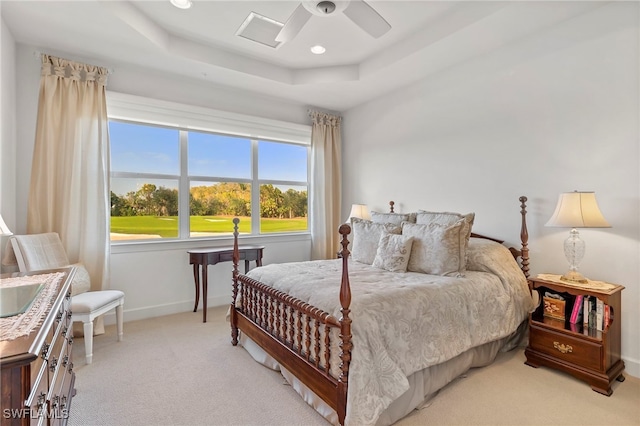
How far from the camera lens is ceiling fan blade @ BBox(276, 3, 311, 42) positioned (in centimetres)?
221

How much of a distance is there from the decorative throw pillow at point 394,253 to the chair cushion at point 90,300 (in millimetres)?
2388

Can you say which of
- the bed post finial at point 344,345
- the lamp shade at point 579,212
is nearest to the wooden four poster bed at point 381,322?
the bed post finial at point 344,345

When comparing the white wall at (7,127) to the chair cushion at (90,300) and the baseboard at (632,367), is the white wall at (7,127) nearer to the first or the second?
the chair cushion at (90,300)

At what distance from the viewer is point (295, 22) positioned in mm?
2299

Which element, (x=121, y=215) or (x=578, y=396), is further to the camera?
(x=121, y=215)

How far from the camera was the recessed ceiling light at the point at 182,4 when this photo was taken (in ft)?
8.56

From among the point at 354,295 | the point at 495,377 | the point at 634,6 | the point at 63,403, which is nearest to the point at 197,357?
the point at 63,403

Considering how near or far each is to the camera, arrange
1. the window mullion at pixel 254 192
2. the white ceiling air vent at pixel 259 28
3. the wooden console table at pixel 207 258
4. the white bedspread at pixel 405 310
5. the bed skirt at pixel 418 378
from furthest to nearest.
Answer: the window mullion at pixel 254 192, the wooden console table at pixel 207 258, the white ceiling air vent at pixel 259 28, the bed skirt at pixel 418 378, the white bedspread at pixel 405 310

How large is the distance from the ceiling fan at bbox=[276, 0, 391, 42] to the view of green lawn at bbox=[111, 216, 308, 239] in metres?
2.62

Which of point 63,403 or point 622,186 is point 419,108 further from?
point 63,403

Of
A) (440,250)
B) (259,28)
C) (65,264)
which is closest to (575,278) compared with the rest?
(440,250)

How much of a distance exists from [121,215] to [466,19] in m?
4.06

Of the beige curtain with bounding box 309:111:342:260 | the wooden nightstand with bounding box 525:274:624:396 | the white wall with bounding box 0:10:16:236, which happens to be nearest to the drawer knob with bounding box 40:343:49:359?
the white wall with bounding box 0:10:16:236

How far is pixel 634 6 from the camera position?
2.36 metres
